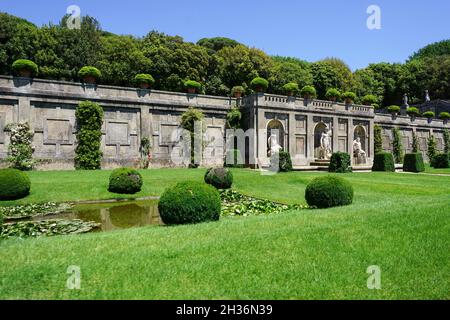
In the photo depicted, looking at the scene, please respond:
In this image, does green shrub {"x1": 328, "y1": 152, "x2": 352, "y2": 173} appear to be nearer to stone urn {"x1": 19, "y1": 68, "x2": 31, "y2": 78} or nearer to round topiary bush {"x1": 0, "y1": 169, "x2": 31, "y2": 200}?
round topiary bush {"x1": 0, "y1": 169, "x2": 31, "y2": 200}

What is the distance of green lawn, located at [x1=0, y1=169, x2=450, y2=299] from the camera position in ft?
13.7

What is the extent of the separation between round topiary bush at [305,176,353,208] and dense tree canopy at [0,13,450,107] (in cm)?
2877

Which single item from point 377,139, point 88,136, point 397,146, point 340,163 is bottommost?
point 340,163

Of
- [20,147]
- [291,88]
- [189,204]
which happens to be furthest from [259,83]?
[189,204]

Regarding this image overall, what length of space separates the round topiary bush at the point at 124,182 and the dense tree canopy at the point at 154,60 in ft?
75.4

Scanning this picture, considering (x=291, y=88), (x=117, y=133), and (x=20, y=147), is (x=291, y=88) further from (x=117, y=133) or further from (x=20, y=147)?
(x=20, y=147)

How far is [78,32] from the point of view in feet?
119

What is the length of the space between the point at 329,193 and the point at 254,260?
614 cm

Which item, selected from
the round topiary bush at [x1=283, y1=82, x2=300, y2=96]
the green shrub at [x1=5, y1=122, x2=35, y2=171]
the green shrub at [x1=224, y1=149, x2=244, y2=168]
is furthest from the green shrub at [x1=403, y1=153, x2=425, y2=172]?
the green shrub at [x1=5, y1=122, x2=35, y2=171]

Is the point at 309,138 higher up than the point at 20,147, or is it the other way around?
the point at 309,138

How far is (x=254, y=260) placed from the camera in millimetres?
5094

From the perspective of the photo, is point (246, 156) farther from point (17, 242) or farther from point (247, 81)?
point (17, 242)

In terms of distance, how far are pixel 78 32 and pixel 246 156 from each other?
2273cm
